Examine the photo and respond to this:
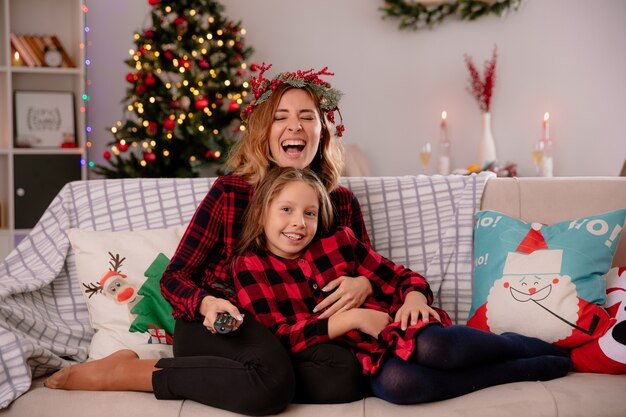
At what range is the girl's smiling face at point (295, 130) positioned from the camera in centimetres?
204

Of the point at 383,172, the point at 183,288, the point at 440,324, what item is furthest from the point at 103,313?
the point at 383,172

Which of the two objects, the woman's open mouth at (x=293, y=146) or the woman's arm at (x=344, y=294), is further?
the woman's open mouth at (x=293, y=146)

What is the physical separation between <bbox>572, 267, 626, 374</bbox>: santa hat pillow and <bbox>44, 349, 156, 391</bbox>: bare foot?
105cm

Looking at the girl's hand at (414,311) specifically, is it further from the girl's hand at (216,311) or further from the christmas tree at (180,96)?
the christmas tree at (180,96)

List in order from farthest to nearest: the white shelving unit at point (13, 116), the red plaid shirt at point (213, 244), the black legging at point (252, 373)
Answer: the white shelving unit at point (13, 116) → the red plaid shirt at point (213, 244) → the black legging at point (252, 373)

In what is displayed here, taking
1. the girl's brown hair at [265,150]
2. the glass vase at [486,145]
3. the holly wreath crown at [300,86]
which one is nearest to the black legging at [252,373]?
the girl's brown hair at [265,150]

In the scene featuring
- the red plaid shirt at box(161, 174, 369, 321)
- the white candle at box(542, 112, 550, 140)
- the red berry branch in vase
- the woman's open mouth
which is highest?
the red berry branch in vase

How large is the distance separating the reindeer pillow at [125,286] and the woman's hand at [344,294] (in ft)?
1.52

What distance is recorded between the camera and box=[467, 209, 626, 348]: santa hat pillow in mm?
1855

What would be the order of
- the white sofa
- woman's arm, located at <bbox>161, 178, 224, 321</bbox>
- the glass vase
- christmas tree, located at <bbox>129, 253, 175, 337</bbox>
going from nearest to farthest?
1. the white sofa
2. woman's arm, located at <bbox>161, 178, 224, 321</bbox>
3. christmas tree, located at <bbox>129, 253, 175, 337</bbox>
4. the glass vase

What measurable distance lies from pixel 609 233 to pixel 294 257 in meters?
0.84

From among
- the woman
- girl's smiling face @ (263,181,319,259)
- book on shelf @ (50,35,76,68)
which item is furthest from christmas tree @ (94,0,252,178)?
girl's smiling face @ (263,181,319,259)

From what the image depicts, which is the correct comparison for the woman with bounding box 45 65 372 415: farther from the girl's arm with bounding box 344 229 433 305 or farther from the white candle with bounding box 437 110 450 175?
the white candle with bounding box 437 110 450 175

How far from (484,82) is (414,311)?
3.56 m
